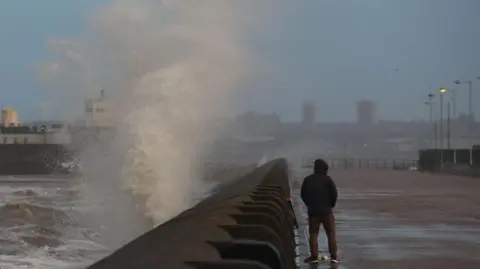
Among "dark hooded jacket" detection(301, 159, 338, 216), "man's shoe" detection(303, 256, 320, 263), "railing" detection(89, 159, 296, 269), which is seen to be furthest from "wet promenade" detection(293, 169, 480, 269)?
"railing" detection(89, 159, 296, 269)

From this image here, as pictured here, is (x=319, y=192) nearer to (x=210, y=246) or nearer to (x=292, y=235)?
(x=292, y=235)

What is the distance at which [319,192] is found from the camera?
1393 cm

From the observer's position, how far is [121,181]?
97.6 ft

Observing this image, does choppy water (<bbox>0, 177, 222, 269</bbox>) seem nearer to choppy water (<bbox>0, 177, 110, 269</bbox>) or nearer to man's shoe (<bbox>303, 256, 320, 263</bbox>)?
choppy water (<bbox>0, 177, 110, 269</bbox>)

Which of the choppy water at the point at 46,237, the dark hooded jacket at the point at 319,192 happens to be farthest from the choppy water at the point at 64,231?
the dark hooded jacket at the point at 319,192

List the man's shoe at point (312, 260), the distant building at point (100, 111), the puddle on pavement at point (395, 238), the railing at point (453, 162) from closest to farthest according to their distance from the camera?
the man's shoe at point (312, 260) < the puddle on pavement at point (395, 238) < the distant building at point (100, 111) < the railing at point (453, 162)

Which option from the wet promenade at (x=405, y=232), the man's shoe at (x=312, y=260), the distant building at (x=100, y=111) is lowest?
the wet promenade at (x=405, y=232)

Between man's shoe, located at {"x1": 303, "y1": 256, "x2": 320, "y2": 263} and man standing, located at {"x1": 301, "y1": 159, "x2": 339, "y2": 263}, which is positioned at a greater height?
man standing, located at {"x1": 301, "y1": 159, "x2": 339, "y2": 263}

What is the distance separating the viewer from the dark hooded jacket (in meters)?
13.9

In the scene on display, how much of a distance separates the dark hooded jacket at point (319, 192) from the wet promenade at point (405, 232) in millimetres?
923

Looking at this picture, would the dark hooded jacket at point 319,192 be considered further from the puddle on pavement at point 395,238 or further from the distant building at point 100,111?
the distant building at point 100,111

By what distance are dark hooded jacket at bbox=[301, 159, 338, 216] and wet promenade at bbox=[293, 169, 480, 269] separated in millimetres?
923

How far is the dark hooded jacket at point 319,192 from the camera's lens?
13.9 m

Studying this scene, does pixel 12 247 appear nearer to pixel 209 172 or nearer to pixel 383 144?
pixel 209 172
